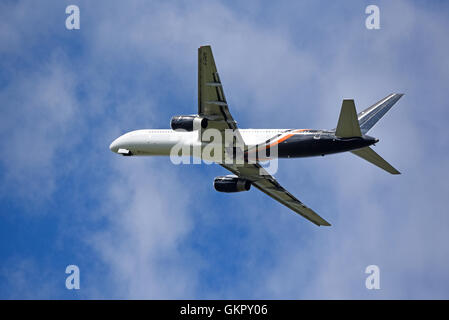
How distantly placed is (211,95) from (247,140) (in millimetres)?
6547

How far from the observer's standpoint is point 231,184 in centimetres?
5253

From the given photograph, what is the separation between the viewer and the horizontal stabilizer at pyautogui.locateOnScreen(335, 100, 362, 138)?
40031mm

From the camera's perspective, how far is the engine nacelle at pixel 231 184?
172ft

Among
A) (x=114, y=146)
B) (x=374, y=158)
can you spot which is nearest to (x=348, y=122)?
(x=374, y=158)

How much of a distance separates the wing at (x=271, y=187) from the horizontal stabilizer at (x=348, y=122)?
10.2 metres

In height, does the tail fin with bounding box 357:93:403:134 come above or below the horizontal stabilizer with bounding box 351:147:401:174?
above

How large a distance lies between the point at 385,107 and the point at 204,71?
12.9m

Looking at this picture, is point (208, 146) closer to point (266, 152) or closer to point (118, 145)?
point (266, 152)

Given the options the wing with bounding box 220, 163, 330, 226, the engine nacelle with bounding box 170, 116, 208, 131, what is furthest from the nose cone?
the engine nacelle with bounding box 170, 116, 208, 131

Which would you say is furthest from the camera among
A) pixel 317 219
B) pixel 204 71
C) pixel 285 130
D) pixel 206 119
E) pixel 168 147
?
pixel 317 219

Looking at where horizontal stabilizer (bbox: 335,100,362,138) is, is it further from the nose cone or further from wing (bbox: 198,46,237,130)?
the nose cone

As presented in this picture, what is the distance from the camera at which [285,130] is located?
4669cm
